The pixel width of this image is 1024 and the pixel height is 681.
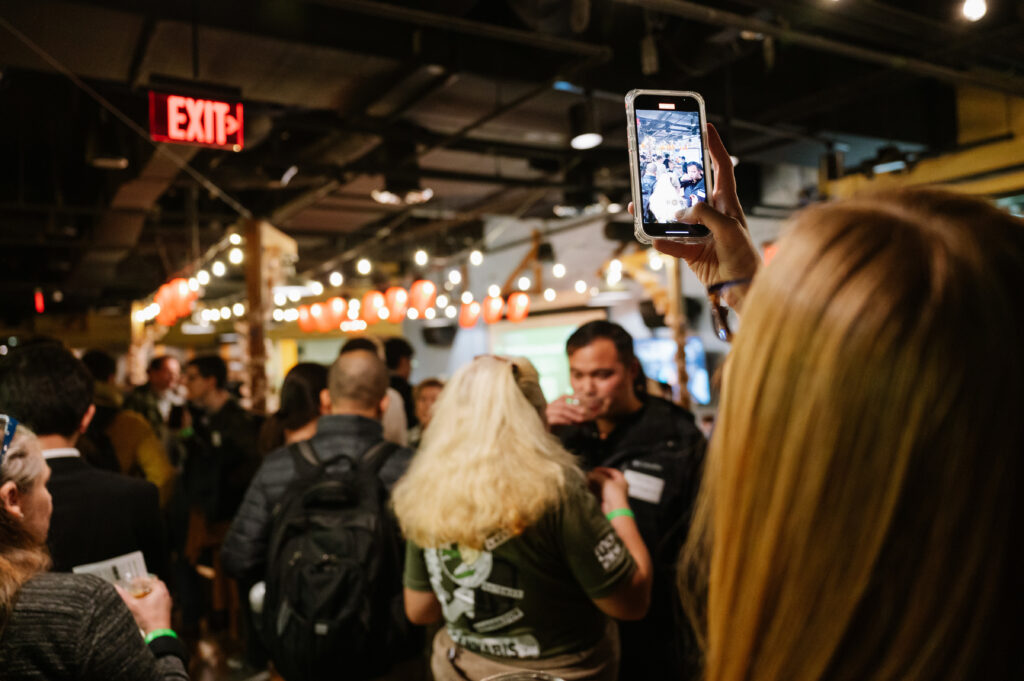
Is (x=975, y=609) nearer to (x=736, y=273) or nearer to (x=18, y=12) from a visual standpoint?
(x=736, y=273)

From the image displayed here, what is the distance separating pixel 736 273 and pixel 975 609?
21.1 inches

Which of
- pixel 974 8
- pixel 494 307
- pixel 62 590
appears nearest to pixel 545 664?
pixel 62 590

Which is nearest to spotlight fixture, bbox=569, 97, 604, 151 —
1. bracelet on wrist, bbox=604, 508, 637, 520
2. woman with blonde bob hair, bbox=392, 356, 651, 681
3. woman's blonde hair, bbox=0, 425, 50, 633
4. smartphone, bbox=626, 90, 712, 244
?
woman with blonde bob hair, bbox=392, 356, 651, 681

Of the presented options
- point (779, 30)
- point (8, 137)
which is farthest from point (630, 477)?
point (8, 137)

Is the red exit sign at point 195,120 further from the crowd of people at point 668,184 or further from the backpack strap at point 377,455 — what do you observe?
the crowd of people at point 668,184

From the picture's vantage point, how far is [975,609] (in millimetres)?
542

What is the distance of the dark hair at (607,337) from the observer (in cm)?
A: 284

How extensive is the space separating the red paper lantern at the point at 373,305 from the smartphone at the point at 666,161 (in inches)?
367

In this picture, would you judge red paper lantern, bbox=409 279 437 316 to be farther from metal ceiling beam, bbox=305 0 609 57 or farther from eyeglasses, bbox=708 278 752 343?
eyeglasses, bbox=708 278 752 343

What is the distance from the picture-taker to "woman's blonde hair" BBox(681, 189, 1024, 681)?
0.54 metres

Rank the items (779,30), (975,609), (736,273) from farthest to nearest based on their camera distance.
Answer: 1. (779,30)
2. (736,273)
3. (975,609)

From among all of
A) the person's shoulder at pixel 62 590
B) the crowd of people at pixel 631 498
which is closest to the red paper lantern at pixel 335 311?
the crowd of people at pixel 631 498

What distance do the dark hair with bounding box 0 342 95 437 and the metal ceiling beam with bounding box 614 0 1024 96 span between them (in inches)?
123

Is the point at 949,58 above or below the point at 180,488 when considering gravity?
above
